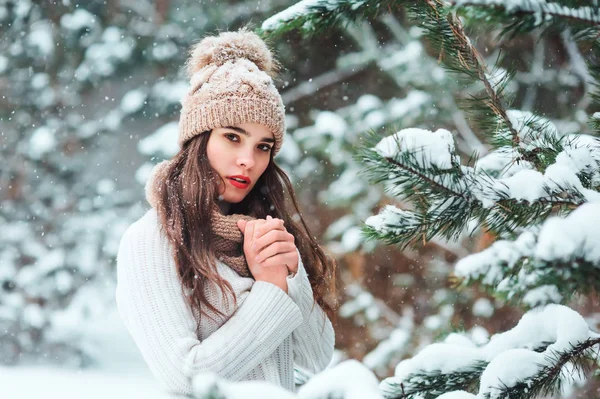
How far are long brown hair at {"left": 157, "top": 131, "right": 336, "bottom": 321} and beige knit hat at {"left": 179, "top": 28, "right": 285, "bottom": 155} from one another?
0.08 meters

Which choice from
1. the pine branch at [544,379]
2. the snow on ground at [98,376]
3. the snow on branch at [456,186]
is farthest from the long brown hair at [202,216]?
the snow on ground at [98,376]

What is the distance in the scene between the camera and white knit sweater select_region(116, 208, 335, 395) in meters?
1.25

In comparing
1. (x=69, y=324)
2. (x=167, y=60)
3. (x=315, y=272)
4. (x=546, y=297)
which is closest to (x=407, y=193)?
(x=546, y=297)

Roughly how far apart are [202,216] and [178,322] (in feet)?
0.95

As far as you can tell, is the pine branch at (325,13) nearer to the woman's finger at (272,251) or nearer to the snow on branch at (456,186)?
the snow on branch at (456,186)

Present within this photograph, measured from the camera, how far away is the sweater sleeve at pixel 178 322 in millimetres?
1246

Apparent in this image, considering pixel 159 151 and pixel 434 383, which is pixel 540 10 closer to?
pixel 434 383

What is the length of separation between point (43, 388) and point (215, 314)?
243cm

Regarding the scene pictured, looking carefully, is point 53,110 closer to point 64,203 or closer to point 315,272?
point 64,203

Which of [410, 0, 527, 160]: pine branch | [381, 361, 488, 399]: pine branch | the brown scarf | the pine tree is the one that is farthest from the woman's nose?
[381, 361, 488, 399]: pine branch

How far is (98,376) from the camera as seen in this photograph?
5324mm

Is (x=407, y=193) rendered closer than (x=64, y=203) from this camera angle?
Yes

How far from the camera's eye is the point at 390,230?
1036 mm

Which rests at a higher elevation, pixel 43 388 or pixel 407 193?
pixel 407 193
